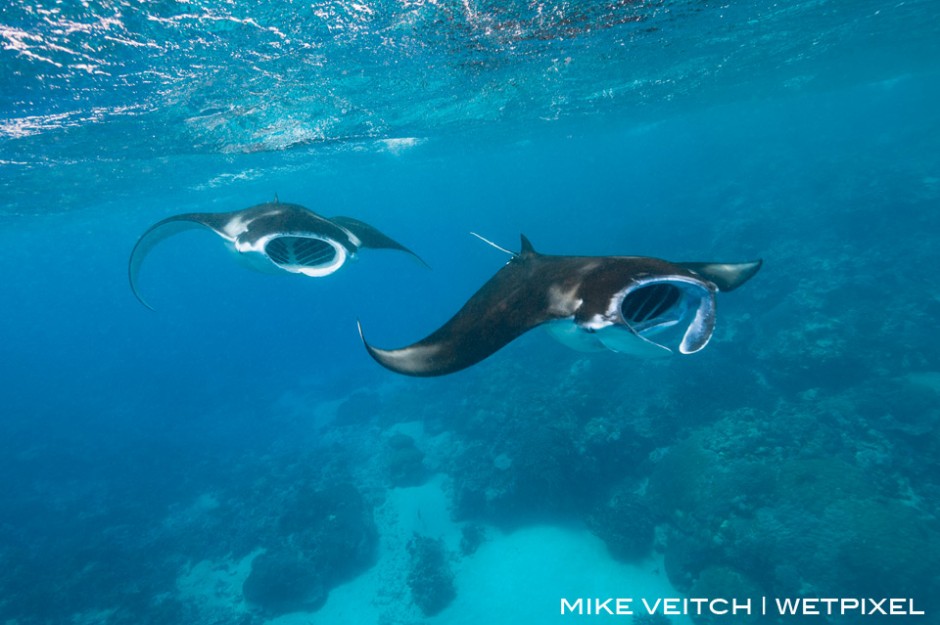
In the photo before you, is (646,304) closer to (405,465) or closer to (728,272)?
(728,272)

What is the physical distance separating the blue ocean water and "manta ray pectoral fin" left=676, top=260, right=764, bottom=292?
7.50m

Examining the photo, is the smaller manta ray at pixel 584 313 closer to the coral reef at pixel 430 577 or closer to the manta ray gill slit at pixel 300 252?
the manta ray gill slit at pixel 300 252

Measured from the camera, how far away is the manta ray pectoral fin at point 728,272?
482cm

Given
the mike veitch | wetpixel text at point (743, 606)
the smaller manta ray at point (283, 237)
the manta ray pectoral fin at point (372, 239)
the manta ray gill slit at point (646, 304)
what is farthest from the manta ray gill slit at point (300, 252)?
the mike veitch | wetpixel text at point (743, 606)

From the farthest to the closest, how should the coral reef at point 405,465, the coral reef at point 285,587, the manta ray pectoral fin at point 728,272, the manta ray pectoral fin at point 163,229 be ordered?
the coral reef at point 405,465
the coral reef at point 285,587
the manta ray pectoral fin at point 163,229
the manta ray pectoral fin at point 728,272

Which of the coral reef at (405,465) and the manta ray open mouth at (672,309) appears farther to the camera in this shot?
the coral reef at (405,465)

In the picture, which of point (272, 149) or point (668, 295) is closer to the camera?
point (668, 295)

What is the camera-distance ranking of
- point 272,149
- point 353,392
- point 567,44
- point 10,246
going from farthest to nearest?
1. point 10,246
2. point 353,392
3. point 272,149
4. point 567,44

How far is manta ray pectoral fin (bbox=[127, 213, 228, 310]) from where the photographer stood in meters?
6.16

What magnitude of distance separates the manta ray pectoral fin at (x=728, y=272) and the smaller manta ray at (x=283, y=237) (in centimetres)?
424

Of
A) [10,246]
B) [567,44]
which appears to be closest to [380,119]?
[567,44]

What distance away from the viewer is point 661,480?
38.6 ft

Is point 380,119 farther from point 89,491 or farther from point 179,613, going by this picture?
point 89,491

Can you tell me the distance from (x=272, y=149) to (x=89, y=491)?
18.6m
